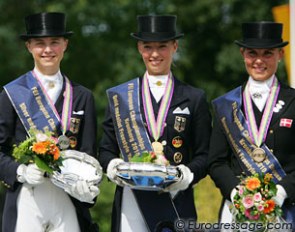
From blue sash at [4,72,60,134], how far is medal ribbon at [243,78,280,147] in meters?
1.69

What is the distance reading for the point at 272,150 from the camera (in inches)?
369

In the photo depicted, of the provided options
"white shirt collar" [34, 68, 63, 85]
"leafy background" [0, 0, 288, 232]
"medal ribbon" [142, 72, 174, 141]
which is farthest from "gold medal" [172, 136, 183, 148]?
"leafy background" [0, 0, 288, 232]

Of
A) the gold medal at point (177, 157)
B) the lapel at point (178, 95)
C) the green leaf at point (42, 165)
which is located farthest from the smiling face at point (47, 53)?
the gold medal at point (177, 157)

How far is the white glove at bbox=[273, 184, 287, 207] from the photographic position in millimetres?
A: 9094

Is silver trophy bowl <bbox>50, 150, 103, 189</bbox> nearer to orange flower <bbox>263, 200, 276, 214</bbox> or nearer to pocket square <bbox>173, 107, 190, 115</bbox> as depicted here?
pocket square <bbox>173, 107, 190, 115</bbox>

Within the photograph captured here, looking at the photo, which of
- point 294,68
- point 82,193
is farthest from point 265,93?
point 82,193

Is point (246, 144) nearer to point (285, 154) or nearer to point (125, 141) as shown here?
point (285, 154)

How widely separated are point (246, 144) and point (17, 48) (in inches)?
550

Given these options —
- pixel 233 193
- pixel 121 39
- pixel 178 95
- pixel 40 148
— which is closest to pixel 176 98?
pixel 178 95

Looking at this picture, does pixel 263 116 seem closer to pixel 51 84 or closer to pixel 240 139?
pixel 240 139

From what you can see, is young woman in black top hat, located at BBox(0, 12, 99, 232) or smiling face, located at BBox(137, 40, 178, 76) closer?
young woman in black top hat, located at BBox(0, 12, 99, 232)

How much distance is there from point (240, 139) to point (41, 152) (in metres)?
1.76

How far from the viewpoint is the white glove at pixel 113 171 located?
9.26 meters

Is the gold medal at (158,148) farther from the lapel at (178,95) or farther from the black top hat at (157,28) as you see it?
the black top hat at (157,28)
